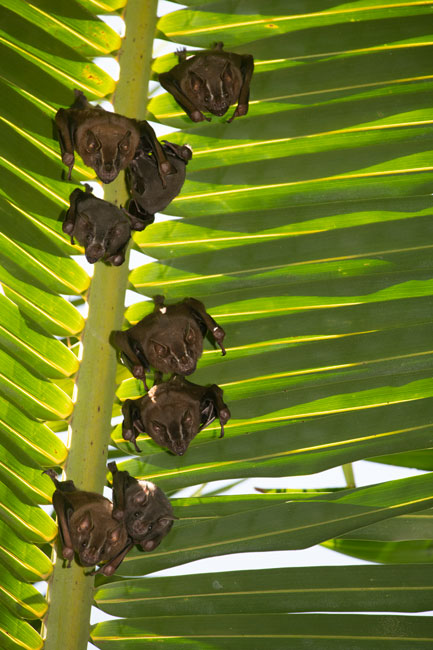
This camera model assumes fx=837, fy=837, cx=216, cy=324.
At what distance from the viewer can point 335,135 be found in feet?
8.86

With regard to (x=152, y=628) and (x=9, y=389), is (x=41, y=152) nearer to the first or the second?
(x=9, y=389)

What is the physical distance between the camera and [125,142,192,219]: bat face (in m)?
2.58

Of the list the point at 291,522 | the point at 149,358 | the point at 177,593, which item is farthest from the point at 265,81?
the point at 177,593

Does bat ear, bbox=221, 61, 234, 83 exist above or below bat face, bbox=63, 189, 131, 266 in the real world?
above

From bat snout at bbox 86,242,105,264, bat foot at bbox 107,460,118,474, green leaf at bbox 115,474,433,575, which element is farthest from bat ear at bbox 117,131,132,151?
green leaf at bbox 115,474,433,575

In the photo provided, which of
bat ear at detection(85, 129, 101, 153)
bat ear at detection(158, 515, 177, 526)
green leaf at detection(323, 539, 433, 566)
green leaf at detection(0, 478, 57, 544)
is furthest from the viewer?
green leaf at detection(323, 539, 433, 566)

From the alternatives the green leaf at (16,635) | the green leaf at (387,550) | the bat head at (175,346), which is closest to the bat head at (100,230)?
the bat head at (175,346)

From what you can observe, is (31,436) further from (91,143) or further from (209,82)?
(209,82)

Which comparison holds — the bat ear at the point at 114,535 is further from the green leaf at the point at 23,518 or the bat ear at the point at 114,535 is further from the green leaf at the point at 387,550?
the green leaf at the point at 387,550

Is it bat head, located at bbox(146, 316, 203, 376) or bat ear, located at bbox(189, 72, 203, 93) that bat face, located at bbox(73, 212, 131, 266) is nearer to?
bat head, located at bbox(146, 316, 203, 376)

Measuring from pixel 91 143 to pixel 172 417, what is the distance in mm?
851

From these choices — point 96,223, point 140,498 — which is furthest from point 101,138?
point 140,498

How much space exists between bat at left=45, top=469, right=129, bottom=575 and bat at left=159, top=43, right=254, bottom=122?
1.23 meters

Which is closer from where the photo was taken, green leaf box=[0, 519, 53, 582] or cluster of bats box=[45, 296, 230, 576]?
cluster of bats box=[45, 296, 230, 576]
